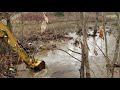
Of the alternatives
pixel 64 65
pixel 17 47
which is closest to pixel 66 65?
pixel 64 65

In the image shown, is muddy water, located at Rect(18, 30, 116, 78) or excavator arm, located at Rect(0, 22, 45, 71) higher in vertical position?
excavator arm, located at Rect(0, 22, 45, 71)

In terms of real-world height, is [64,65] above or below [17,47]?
below

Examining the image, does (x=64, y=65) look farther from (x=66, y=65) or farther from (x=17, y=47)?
(x=17, y=47)

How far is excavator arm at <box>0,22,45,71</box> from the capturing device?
6262 millimetres

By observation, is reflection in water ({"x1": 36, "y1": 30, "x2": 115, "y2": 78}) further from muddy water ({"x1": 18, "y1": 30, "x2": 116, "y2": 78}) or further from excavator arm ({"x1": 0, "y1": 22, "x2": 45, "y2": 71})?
excavator arm ({"x1": 0, "y1": 22, "x2": 45, "y2": 71})

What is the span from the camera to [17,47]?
657 centimetres

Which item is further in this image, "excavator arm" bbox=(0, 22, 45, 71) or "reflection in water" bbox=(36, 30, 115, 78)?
"reflection in water" bbox=(36, 30, 115, 78)

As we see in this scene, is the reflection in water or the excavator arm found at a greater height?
the excavator arm

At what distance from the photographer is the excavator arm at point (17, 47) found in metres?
6.26

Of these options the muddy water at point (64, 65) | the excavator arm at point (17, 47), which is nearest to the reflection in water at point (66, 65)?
the muddy water at point (64, 65)

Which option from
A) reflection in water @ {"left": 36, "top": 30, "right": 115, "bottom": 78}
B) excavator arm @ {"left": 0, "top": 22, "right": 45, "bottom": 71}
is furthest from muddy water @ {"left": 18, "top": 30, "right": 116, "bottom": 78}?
excavator arm @ {"left": 0, "top": 22, "right": 45, "bottom": 71}
